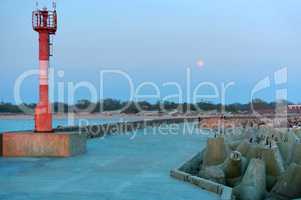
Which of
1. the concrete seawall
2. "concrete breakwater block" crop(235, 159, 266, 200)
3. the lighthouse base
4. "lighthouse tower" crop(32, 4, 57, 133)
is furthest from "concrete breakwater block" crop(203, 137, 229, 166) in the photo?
the concrete seawall

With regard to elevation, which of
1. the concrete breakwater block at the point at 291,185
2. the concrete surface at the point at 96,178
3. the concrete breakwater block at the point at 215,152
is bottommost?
the concrete breakwater block at the point at 291,185

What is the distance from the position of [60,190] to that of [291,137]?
34.6 ft

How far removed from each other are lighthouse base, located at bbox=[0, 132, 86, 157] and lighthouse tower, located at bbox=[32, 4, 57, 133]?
57cm

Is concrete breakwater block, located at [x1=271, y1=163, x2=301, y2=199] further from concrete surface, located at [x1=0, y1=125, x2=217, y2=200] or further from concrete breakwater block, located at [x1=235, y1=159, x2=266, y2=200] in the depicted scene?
concrete surface, located at [x1=0, y1=125, x2=217, y2=200]

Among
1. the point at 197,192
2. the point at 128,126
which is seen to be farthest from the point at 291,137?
the point at 128,126

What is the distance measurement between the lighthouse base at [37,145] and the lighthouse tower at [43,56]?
0.57 metres

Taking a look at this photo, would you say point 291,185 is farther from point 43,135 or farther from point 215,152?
point 43,135

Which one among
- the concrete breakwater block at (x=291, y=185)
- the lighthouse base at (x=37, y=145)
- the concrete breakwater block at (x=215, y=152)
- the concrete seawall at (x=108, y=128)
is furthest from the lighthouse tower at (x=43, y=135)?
the concrete breakwater block at (x=291, y=185)

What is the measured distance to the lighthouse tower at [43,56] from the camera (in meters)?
13.5

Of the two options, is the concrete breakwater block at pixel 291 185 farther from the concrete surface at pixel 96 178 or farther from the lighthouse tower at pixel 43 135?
the lighthouse tower at pixel 43 135

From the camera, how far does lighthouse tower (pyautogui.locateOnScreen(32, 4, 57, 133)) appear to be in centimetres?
1347

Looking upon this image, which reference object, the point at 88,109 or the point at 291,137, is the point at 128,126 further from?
the point at 291,137

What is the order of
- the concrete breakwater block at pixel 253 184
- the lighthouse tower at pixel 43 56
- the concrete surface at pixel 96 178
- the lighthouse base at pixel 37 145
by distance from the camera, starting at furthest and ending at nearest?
the lighthouse tower at pixel 43 56
the lighthouse base at pixel 37 145
the concrete breakwater block at pixel 253 184
the concrete surface at pixel 96 178

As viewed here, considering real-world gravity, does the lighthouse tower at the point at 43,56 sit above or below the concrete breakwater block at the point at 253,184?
above
